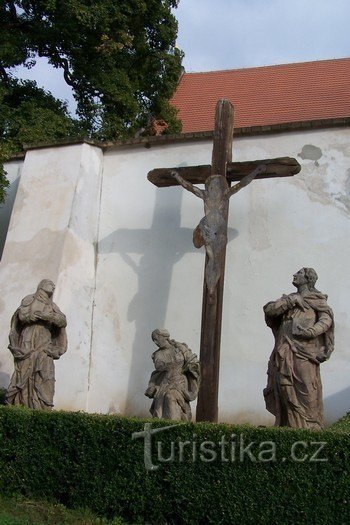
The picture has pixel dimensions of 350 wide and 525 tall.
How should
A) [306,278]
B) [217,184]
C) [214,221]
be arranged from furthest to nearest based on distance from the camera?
1. [217,184]
2. [214,221]
3. [306,278]

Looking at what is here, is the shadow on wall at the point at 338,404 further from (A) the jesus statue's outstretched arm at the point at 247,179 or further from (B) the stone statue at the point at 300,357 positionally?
(A) the jesus statue's outstretched arm at the point at 247,179

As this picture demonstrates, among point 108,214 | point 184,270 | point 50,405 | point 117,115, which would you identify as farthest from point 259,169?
point 117,115

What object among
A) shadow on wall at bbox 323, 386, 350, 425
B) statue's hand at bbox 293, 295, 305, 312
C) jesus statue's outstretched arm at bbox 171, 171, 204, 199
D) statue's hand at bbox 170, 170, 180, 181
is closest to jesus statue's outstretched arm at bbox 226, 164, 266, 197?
jesus statue's outstretched arm at bbox 171, 171, 204, 199

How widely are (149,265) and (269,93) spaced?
8.09 meters

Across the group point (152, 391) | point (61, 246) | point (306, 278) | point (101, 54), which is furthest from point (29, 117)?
point (306, 278)

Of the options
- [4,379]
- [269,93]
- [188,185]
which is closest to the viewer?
[188,185]

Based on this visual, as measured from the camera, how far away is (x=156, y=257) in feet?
40.5

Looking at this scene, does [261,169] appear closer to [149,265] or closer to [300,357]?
[149,265]

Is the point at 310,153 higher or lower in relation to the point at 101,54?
lower

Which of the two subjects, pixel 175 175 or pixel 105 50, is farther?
pixel 105 50

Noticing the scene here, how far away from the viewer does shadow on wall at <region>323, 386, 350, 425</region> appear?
35.6 ft

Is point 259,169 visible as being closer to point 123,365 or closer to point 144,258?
point 144,258

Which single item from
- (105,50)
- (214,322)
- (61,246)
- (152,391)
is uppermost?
(105,50)

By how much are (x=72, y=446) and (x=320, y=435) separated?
2.33m
